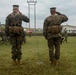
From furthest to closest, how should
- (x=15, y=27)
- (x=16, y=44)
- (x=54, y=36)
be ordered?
(x=16, y=44) < (x=54, y=36) < (x=15, y=27)

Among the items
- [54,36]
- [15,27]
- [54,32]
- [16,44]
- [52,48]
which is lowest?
[52,48]

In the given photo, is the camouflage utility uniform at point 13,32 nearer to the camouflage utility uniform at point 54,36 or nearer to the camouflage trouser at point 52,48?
the camouflage utility uniform at point 54,36

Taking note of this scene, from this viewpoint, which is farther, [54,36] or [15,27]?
[54,36]

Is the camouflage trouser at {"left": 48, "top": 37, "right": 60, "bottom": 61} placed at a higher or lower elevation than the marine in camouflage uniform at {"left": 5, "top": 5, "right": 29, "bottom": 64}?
lower

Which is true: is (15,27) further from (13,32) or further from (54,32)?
(54,32)

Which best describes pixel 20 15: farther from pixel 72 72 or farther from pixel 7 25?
pixel 72 72

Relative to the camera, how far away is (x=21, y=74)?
31.6ft

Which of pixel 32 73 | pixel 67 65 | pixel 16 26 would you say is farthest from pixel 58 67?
pixel 16 26

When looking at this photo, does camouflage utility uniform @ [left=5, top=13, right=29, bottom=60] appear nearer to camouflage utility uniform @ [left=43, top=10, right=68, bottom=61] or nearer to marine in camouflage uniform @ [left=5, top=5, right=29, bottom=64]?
marine in camouflage uniform @ [left=5, top=5, right=29, bottom=64]

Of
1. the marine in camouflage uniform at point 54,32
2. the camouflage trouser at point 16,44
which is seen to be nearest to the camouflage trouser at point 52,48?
the marine in camouflage uniform at point 54,32

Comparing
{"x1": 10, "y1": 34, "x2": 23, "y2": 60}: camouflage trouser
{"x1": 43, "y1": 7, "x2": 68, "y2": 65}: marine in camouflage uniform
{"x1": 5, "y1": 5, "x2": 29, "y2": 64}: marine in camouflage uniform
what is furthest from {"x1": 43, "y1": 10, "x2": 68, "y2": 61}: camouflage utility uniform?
{"x1": 10, "y1": 34, "x2": 23, "y2": 60}: camouflage trouser

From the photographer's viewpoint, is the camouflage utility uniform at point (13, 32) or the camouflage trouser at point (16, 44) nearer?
the camouflage utility uniform at point (13, 32)

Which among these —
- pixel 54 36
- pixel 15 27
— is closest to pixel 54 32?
pixel 54 36

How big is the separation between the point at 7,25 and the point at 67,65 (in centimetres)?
274
